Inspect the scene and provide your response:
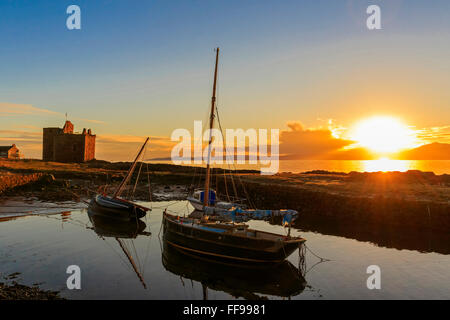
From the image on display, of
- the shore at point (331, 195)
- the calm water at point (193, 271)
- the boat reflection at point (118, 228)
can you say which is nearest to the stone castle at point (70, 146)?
the shore at point (331, 195)

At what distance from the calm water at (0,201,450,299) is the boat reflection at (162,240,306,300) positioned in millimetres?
52

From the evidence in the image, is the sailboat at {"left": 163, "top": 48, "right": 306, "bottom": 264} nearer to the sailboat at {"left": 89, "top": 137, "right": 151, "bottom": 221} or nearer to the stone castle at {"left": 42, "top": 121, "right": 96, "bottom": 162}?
the sailboat at {"left": 89, "top": 137, "right": 151, "bottom": 221}

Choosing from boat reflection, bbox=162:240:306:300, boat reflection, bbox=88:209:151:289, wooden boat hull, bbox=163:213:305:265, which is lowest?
boat reflection, bbox=162:240:306:300

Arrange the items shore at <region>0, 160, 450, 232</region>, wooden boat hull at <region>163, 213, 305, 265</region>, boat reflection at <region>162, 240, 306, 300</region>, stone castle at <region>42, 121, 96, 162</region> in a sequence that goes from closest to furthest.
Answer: boat reflection at <region>162, 240, 306, 300</region>, wooden boat hull at <region>163, 213, 305, 265</region>, shore at <region>0, 160, 450, 232</region>, stone castle at <region>42, 121, 96, 162</region>

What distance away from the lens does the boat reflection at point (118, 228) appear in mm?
25914

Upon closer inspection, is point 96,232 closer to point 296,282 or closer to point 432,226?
point 296,282

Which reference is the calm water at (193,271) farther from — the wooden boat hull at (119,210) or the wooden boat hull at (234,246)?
the wooden boat hull at (119,210)

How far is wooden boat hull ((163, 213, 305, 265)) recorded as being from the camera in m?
18.8

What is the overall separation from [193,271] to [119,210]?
1449cm

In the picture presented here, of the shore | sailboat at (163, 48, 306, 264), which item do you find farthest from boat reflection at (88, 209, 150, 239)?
sailboat at (163, 48, 306, 264)

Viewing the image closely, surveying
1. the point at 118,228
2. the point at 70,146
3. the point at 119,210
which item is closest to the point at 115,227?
the point at 118,228

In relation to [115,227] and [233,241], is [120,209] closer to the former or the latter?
[115,227]
